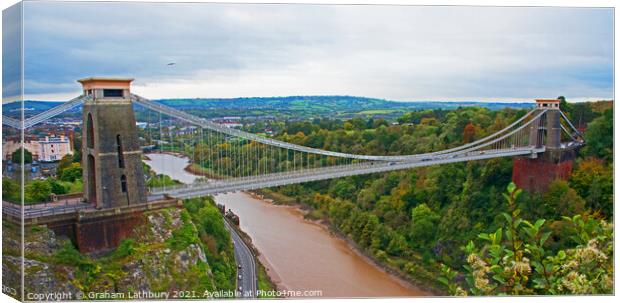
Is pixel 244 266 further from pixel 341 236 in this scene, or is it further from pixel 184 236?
pixel 341 236

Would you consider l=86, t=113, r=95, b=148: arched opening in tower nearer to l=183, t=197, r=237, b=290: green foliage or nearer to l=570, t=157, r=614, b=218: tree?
l=183, t=197, r=237, b=290: green foliage

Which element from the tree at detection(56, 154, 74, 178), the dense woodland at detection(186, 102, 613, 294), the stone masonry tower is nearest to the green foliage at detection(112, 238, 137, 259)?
the stone masonry tower

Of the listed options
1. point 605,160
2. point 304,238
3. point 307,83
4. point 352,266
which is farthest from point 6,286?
point 605,160

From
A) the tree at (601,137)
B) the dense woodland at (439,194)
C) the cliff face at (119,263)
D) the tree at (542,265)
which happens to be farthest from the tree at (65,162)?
the tree at (601,137)

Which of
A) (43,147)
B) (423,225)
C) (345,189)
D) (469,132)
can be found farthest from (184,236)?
(345,189)

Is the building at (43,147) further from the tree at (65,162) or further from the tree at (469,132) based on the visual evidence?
the tree at (469,132)

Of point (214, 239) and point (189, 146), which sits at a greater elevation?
point (189, 146)
